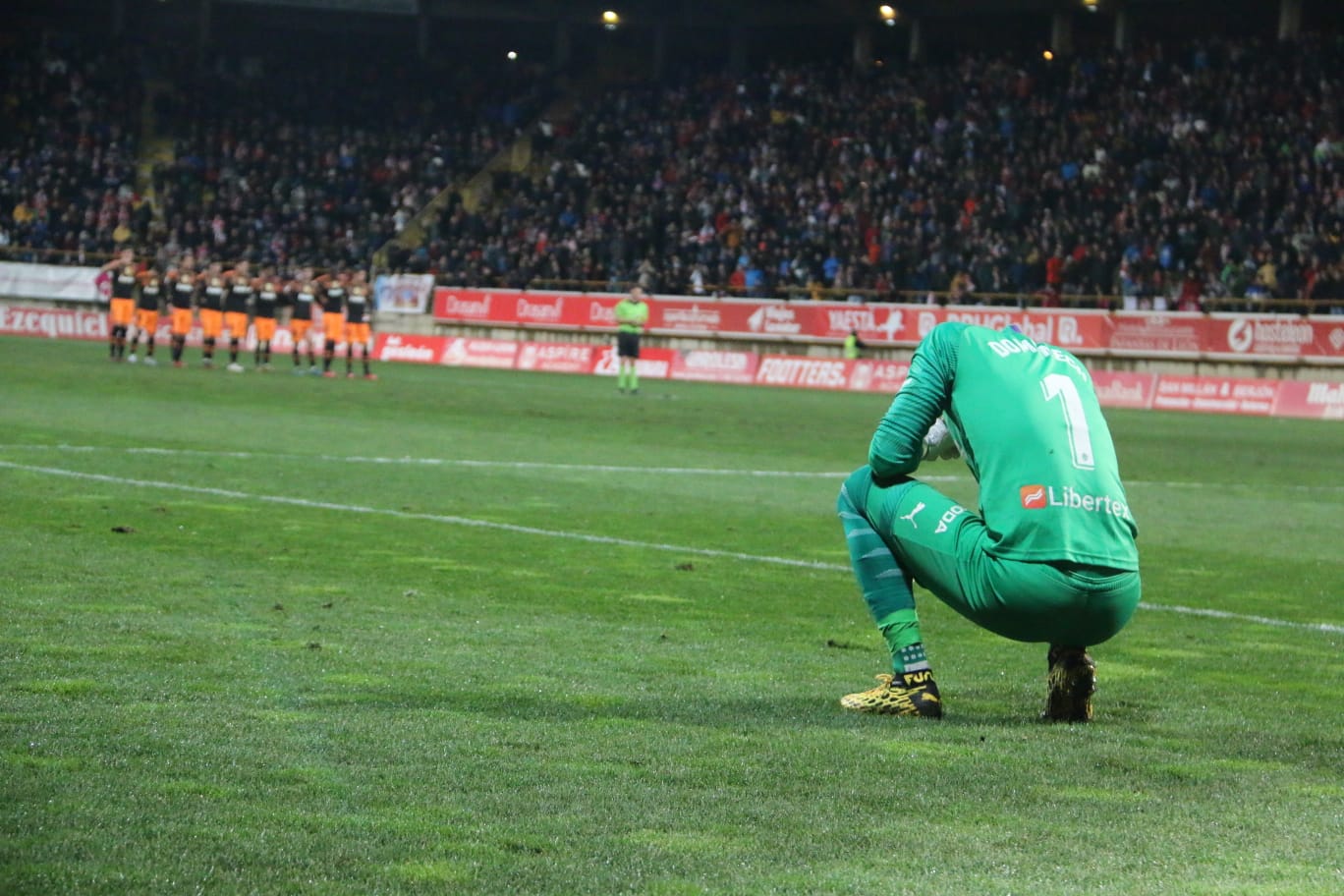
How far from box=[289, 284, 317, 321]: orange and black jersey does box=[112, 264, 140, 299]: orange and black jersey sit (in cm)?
320

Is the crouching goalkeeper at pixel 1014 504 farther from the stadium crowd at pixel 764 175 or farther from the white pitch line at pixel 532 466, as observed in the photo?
the stadium crowd at pixel 764 175

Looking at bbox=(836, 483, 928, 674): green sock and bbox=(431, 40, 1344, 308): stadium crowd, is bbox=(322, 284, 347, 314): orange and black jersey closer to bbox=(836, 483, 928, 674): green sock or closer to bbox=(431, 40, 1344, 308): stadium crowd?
bbox=(431, 40, 1344, 308): stadium crowd

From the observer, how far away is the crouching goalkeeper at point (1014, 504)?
5.75 meters

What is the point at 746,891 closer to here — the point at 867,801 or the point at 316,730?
the point at 867,801

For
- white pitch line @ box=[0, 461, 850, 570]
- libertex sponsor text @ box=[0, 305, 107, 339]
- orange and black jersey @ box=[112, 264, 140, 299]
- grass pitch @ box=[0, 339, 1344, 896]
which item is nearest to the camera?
grass pitch @ box=[0, 339, 1344, 896]

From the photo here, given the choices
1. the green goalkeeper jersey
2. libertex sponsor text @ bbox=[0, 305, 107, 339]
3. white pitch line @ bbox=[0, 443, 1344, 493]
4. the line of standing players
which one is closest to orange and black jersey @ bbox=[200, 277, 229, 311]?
the line of standing players

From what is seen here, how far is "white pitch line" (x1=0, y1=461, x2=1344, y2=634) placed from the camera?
31.3ft

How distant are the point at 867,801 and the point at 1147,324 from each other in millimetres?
36909

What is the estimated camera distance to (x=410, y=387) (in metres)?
31.7

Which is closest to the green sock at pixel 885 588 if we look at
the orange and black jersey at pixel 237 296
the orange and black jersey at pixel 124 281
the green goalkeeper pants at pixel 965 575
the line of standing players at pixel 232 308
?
the green goalkeeper pants at pixel 965 575

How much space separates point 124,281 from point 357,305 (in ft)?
15.2

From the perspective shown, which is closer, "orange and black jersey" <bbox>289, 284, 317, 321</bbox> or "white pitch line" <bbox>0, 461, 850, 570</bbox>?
"white pitch line" <bbox>0, 461, 850, 570</bbox>

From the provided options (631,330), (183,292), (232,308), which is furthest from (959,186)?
(183,292)

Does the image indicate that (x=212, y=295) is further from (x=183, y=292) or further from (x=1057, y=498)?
(x=1057, y=498)
